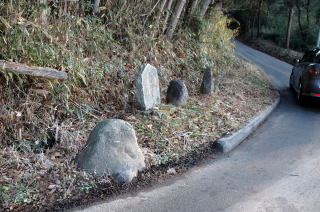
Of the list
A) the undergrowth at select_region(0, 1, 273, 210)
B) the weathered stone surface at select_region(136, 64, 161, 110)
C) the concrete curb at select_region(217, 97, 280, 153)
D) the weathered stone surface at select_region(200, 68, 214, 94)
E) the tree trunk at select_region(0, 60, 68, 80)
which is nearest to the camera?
the undergrowth at select_region(0, 1, 273, 210)

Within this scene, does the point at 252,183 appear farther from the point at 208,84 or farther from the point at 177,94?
the point at 208,84

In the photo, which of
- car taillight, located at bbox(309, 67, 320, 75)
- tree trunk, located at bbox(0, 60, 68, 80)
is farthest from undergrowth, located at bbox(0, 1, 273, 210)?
car taillight, located at bbox(309, 67, 320, 75)

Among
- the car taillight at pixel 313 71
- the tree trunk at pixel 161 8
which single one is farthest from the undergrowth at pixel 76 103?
the car taillight at pixel 313 71

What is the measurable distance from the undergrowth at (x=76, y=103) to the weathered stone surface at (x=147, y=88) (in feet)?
0.84

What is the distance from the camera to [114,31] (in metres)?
8.62

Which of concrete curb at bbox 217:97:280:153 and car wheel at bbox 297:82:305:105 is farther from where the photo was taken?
car wheel at bbox 297:82:305:105

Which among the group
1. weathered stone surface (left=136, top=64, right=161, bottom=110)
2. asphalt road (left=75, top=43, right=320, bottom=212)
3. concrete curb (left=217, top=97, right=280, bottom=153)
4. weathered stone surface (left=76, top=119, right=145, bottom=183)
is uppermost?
weathered stone surface (left=136, top=64, right=161, bottom=110)

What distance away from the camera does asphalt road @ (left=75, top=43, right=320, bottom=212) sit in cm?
423

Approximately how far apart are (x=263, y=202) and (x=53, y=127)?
329 cm

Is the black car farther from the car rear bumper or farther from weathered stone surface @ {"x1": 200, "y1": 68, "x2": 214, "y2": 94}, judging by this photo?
weathered stone surface @ {"x1": 200, "y1": 68, "x2": 214, "y2": 94}

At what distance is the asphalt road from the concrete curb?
13 cm

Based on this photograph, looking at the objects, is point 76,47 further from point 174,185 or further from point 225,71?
point 225,71

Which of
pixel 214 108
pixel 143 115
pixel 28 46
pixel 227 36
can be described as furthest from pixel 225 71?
pixel 28 46

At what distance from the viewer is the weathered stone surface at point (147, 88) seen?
6836 millimetres
